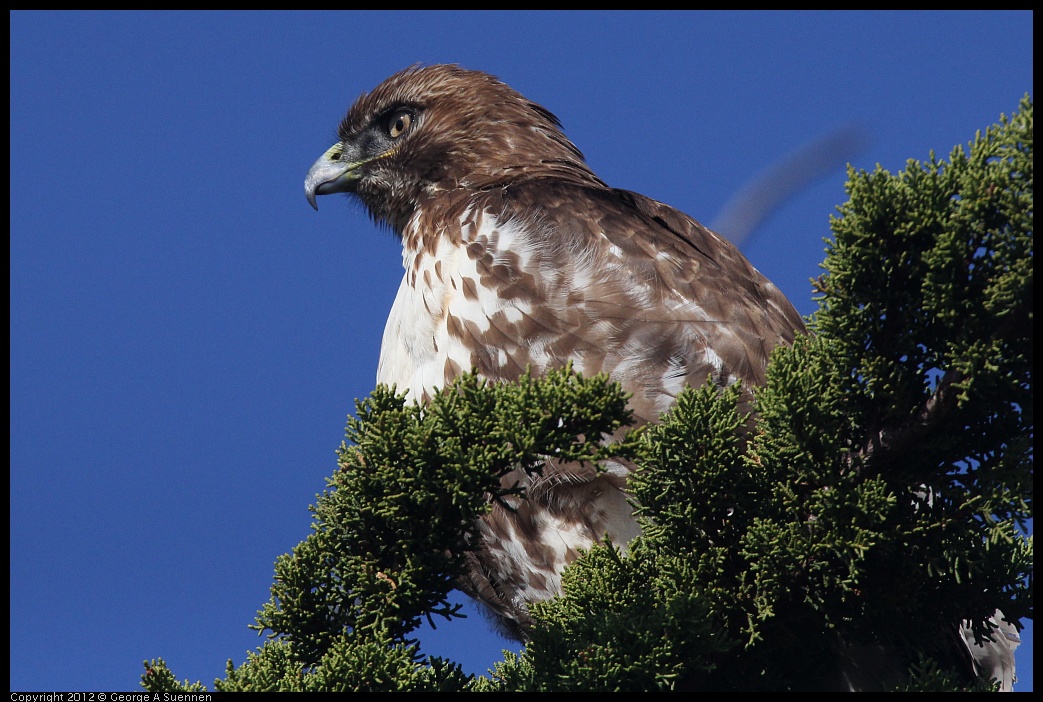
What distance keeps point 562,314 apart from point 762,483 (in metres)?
1.48

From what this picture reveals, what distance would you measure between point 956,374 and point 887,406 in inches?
6.8

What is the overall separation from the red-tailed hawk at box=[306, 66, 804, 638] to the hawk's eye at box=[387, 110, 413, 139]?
0.70m

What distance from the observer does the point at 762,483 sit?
2.55 metres

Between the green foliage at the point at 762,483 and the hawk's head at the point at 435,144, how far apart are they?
2.55m

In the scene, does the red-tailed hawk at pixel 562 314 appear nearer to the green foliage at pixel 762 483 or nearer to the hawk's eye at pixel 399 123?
the hawk's eye at pixel 399 123

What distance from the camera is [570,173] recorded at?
5.12 m

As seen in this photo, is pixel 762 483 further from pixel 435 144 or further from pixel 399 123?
pixel 399 123

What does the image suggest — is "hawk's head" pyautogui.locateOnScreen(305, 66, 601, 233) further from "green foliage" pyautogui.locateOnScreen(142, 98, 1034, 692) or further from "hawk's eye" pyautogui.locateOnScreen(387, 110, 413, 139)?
"green foliage" pyautogui.locateOnScreen(142, 98, 1034, 692)

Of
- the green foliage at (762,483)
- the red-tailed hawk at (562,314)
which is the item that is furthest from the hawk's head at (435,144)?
the green foliage at (762,483)

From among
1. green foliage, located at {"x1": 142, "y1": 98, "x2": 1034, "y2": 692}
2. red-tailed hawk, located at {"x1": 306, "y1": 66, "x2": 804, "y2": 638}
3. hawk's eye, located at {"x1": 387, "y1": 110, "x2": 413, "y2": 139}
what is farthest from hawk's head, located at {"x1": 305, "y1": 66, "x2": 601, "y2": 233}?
green foliage, located at {"x1": 142, "y1": 98, "x2": 1034, "y2": 692}

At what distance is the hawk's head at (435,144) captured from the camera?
514 cm

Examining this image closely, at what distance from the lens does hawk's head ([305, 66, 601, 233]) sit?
202 inches

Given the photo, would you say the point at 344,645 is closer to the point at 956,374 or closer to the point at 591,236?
the point at 956,374

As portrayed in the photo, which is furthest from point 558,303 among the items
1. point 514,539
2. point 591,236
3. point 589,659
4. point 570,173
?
point 589,659
